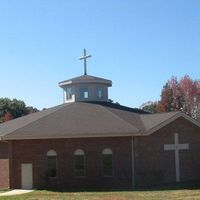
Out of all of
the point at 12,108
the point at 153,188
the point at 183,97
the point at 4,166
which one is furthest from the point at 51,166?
the point at 12,108

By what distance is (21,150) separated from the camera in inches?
1308

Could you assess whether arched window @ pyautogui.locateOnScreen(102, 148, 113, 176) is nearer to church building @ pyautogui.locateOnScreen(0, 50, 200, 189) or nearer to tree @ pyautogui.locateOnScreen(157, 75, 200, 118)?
church building @ pyautogui.locateOnScreen(0, 50, 200, 189)

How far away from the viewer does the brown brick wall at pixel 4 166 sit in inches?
1346

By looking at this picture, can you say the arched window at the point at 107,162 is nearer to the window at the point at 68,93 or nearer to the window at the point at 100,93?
the window at the point at 100,93

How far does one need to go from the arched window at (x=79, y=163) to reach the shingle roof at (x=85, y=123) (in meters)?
1.41

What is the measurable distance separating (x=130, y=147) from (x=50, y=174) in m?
5.38

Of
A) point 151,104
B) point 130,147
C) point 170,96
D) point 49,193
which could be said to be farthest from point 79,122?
point 151,104

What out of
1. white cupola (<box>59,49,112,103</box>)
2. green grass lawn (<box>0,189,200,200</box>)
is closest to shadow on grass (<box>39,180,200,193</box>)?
green grass lawn (<box>0,189,200,200</box>)

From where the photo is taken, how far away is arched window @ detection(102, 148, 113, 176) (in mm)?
33562

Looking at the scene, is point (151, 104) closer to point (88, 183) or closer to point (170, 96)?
point (170, 96)

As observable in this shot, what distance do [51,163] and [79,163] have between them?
1.78 m

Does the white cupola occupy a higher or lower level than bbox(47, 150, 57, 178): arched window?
higher

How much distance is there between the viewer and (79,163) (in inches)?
1314

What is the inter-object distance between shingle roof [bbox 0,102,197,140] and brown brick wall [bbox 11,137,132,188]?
727mm
